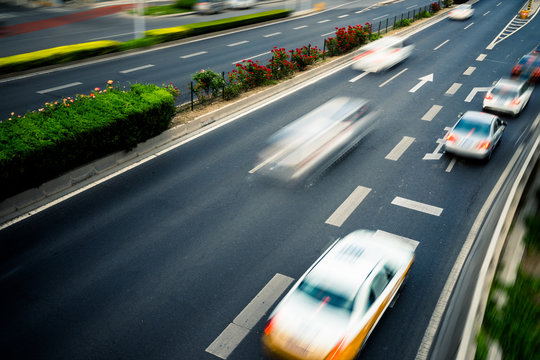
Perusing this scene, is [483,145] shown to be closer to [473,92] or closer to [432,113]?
[432,113]

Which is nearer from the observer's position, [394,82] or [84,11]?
[394,82]

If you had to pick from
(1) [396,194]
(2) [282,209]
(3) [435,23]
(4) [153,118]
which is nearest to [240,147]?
(4) [153,118]

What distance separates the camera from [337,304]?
765 cm

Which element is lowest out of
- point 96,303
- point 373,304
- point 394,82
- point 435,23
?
point 96,303

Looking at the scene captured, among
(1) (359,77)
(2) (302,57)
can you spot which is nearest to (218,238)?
(2) (302,57)

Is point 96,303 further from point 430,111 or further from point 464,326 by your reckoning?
point 430,111

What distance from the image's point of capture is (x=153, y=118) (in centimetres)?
1473

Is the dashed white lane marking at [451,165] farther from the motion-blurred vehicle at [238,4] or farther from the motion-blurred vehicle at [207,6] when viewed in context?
the motion-blurred vehicle at [238,4]

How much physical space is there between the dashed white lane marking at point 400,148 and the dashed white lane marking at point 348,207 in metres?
2.65

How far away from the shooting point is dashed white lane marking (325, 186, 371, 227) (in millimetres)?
11641

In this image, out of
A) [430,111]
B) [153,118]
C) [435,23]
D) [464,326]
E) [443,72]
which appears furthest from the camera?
[435,23]

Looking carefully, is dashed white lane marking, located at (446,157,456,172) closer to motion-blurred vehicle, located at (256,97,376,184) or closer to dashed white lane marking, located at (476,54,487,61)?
motion-blurred vehicle, located at (256,97,376,184)

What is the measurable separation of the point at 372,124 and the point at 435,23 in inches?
1145

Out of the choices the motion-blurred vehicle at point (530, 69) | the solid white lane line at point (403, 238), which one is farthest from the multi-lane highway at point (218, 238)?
the motion-blurred vehicle at point (530, 69)
